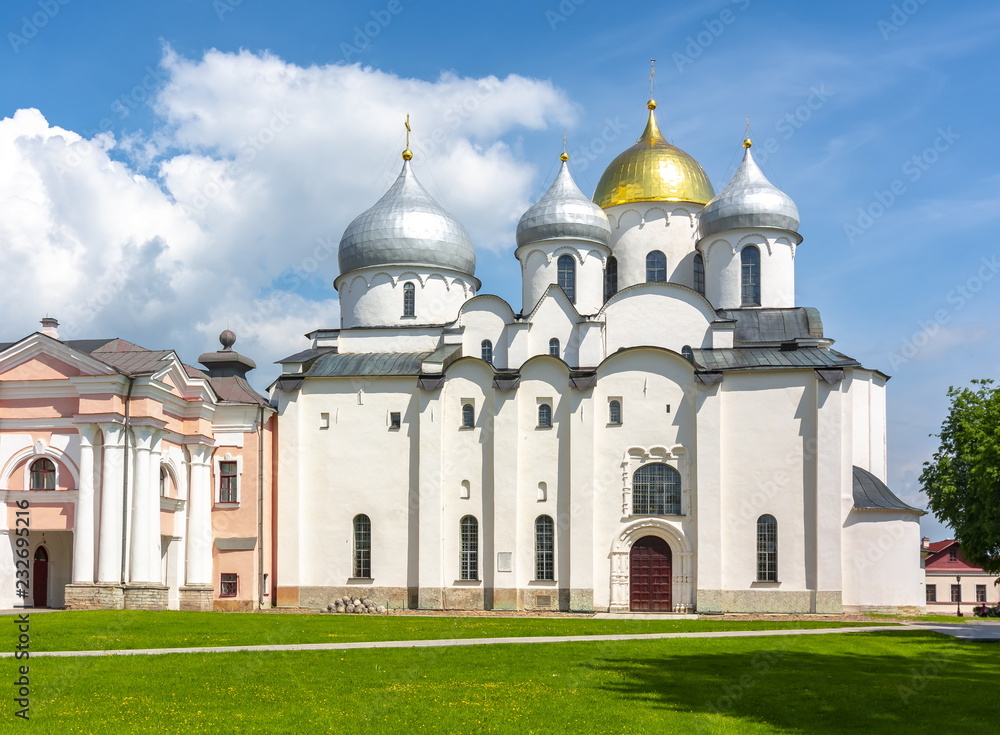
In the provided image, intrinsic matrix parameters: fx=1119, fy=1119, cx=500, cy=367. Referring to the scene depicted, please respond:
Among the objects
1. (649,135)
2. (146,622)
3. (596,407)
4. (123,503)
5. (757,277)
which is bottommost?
(146,622)

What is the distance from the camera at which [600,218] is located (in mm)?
43500

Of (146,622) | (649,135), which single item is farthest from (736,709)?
(649,135)

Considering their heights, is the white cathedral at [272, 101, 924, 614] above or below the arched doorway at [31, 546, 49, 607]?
above

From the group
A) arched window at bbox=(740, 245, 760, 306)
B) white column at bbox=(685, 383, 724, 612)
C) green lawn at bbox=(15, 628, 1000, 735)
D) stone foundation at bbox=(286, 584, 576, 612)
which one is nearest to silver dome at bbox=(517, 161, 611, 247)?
arched window at bbox=(740, 245, 760, 306)

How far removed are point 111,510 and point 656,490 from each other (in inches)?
690

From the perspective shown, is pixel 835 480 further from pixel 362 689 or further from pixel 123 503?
pixel 362 689

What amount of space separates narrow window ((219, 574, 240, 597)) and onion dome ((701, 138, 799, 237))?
71.3 feet

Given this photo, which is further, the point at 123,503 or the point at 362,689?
the point at 123,503

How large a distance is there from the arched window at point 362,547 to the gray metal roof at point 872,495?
54.6 ft

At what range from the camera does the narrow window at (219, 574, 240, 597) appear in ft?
127

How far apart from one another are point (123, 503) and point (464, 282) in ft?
Answer: 55.1

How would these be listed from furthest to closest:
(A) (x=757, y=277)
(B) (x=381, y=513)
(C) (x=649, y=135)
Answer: (C) (x=649, y=135) → (A) (x=757, y=277) → (B) (x=381, y=513)

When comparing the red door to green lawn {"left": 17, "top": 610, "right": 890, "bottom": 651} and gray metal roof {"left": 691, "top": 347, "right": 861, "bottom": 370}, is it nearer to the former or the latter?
green lawn {"left": 17, "top": 610, "right": 890, "bottom": 651}

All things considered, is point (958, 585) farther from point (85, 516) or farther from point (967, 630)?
point (85, 516)
